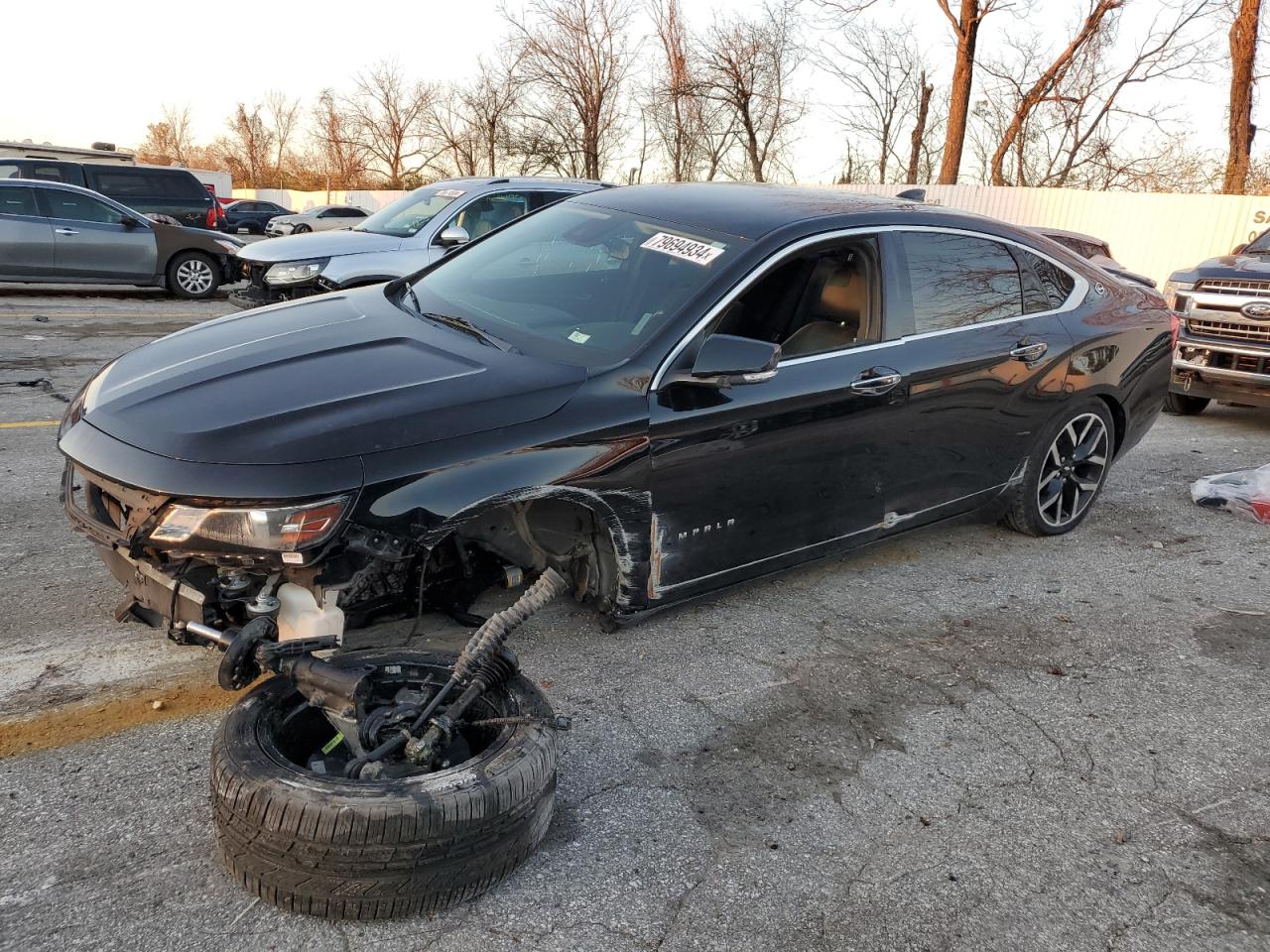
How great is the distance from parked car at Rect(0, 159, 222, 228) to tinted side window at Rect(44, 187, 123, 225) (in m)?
3.04

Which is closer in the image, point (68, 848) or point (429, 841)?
point (429, 841)

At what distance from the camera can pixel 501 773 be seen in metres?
2.36

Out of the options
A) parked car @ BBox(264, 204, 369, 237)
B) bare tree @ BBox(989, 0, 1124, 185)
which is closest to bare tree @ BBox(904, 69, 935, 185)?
bare tree @ BBox(989, 0, 1124, 185)

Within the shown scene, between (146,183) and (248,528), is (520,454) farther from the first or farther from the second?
(146,183)

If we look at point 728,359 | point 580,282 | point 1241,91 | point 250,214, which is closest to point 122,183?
point 580,282

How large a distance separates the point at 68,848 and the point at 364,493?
1123mm

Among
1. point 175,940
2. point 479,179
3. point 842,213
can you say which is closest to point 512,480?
point 175,940

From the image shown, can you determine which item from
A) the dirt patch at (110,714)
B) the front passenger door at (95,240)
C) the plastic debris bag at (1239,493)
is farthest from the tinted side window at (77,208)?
the plastic debris bag at (1239,493)

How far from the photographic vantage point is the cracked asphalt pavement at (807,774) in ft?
7.78

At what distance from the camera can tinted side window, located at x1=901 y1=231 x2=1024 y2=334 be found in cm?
426

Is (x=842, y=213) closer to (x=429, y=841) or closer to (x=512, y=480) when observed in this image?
(x=512, y=480)

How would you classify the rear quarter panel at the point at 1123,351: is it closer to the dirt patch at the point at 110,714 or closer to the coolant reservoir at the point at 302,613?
the coolant reservoir at the point at 302,613

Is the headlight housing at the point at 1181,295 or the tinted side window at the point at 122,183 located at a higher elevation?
the tinted side window at the point at 122,183

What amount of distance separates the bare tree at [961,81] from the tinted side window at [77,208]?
1805cm
